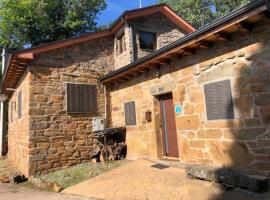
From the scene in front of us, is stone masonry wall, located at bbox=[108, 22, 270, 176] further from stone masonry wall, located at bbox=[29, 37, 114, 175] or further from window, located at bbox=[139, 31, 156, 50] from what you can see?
window, located at bbox=[139, 31, 156, 50]

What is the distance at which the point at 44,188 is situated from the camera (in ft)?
22.3

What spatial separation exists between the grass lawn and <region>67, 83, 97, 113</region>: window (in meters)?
2.14

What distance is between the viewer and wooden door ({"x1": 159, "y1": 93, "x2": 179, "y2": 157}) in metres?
7.29

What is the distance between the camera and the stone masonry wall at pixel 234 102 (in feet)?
15.3

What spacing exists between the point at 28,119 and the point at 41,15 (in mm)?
12371

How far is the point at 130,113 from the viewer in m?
8.76

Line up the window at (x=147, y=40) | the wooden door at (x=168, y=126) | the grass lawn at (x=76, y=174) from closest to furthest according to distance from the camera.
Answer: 1. the grass lawn at (x=76, y=174)
2. the wooden door at (x=168, y=126)
3. the window at (x=147, y=40)

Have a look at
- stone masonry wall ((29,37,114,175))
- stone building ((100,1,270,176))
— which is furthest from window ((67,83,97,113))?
stone building ((100,1,270,176))

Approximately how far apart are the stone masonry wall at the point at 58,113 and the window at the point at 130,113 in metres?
1.31

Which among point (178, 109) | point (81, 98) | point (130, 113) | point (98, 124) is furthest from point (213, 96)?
point (81, 98)

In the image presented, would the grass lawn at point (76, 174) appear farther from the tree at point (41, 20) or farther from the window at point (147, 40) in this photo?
the tree at point (41, 20)

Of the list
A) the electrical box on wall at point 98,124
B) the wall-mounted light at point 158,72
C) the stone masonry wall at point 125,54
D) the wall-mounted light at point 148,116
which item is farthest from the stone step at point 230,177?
the stone masonry wall at point 125,54

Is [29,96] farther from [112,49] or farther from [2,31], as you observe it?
[2,31]

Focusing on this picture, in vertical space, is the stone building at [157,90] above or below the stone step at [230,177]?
above
